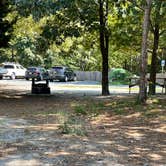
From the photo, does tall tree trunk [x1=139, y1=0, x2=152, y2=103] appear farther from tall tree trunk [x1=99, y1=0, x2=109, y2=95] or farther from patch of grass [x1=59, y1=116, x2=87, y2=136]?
tall tree trunk [x1=99, y1=0, x2=109, y2=95]

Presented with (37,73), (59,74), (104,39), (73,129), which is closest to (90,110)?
(73,129)

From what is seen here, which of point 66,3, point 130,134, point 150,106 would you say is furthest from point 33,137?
point 66,3

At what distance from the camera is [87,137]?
35.3ft

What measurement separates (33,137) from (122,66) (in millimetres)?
60777

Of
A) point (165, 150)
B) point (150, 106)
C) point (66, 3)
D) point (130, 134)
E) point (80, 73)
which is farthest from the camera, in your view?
point (80, 73)

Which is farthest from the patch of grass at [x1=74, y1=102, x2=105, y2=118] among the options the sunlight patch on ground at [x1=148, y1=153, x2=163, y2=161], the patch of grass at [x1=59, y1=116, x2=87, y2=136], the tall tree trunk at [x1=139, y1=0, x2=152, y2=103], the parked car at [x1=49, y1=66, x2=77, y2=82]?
the parked car at [x1=49, y1=66, x2=77, y2=82]

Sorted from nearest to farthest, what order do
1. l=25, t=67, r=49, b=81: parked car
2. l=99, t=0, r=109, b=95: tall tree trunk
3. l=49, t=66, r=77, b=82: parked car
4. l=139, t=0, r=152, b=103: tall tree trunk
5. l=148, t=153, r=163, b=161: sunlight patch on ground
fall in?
l=148, t=153, r=163, b=161: sunlight patch on ground
l=139, t=0, r=152, b=103: tall tree trunk
l=99, t=0, r=109, b=95: tall tree trunk
l=25, t=67, r=49, b=81: parked car
l=49, t=66, r=77, b=82: parked car

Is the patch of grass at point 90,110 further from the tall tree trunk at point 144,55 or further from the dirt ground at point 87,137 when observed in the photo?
the tall tree trunk at point 144,55

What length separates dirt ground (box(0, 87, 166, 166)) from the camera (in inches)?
335

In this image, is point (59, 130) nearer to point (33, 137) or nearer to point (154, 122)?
point (33, 137)

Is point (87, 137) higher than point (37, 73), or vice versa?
point (37, 73)

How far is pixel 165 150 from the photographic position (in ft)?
31.2

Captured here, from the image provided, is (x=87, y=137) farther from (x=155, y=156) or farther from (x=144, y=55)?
(x=144, y=55)

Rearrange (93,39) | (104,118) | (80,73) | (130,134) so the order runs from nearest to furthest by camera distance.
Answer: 1. (130,134)
2. (104,118)
3. (93,39)
4. (80,73)
